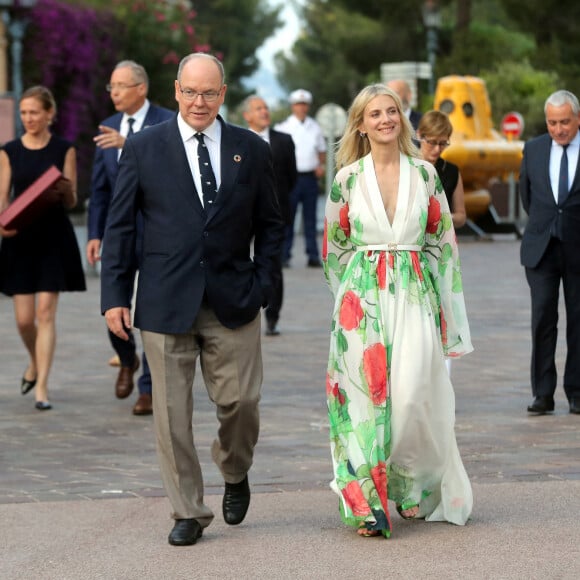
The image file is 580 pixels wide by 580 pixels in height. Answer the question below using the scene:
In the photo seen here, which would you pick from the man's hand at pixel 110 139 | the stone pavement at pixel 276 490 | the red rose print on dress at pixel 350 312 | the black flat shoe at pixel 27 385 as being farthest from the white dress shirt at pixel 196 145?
the black flat shoe at pixel 27 385

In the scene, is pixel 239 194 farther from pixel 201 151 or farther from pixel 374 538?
pixel 374 538

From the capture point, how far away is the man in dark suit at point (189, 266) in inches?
251

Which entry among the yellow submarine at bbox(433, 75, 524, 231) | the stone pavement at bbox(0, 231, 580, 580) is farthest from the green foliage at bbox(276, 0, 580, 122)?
the stone pavement at bbox(0, 231, 580, 580)

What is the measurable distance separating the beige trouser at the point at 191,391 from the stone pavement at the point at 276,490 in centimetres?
24

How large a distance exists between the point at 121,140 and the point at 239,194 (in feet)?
10.3

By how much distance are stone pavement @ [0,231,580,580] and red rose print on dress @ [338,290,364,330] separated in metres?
0.80

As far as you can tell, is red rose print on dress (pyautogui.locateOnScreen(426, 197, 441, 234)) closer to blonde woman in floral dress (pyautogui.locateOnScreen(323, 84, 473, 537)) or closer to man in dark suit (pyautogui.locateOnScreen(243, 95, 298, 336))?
blonde woman in floral dress (pyautogui.locateOnScreen(323, 84, 473, 537))

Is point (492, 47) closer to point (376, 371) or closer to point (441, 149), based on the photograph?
point (441, 149)

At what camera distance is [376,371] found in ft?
21.6

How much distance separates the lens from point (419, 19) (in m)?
55.6

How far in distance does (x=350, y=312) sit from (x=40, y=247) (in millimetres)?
4030

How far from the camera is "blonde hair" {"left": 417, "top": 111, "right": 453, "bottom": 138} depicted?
9.22 meters

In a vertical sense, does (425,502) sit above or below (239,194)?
below

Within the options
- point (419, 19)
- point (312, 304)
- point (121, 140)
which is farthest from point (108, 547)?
point (419, 19)
